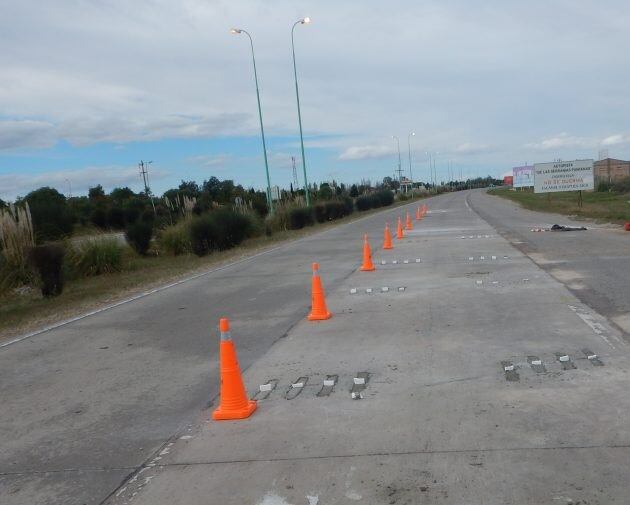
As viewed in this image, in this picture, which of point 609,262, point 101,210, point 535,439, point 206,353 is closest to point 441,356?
point 535,439

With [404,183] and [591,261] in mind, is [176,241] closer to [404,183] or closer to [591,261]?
[591,261]

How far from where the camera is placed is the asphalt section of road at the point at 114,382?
4.57 meters

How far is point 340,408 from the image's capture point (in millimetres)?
5328

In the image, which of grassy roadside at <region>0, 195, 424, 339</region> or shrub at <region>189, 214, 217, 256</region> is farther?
shrub at <region>189, 214, 217, 256</region>

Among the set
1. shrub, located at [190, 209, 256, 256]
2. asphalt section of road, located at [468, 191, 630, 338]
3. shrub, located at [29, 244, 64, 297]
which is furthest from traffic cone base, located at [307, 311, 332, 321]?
shrub, located at [190, 209, 256, 256]

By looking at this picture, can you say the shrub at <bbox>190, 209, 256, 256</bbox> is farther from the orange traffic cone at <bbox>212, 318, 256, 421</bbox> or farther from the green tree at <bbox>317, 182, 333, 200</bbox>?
the green tree at <bbox>317, 182, 333, 200</bbox>

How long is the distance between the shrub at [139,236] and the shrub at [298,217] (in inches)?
495

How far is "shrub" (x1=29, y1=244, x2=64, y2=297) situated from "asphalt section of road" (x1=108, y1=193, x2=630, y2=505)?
25.9ft

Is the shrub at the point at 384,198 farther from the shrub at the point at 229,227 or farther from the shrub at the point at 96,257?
the shrub at the point at 96,257

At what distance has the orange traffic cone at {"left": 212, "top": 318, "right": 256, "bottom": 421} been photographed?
209 inches

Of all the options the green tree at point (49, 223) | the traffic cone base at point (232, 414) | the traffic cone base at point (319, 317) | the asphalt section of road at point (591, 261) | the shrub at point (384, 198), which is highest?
the green tree at point (49, 223)

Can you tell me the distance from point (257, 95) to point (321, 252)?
1719cm

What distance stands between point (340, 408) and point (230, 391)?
928mm

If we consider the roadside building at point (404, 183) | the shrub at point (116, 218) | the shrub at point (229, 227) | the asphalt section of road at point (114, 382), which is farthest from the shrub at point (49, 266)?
the roadside building at point (404, 183)
